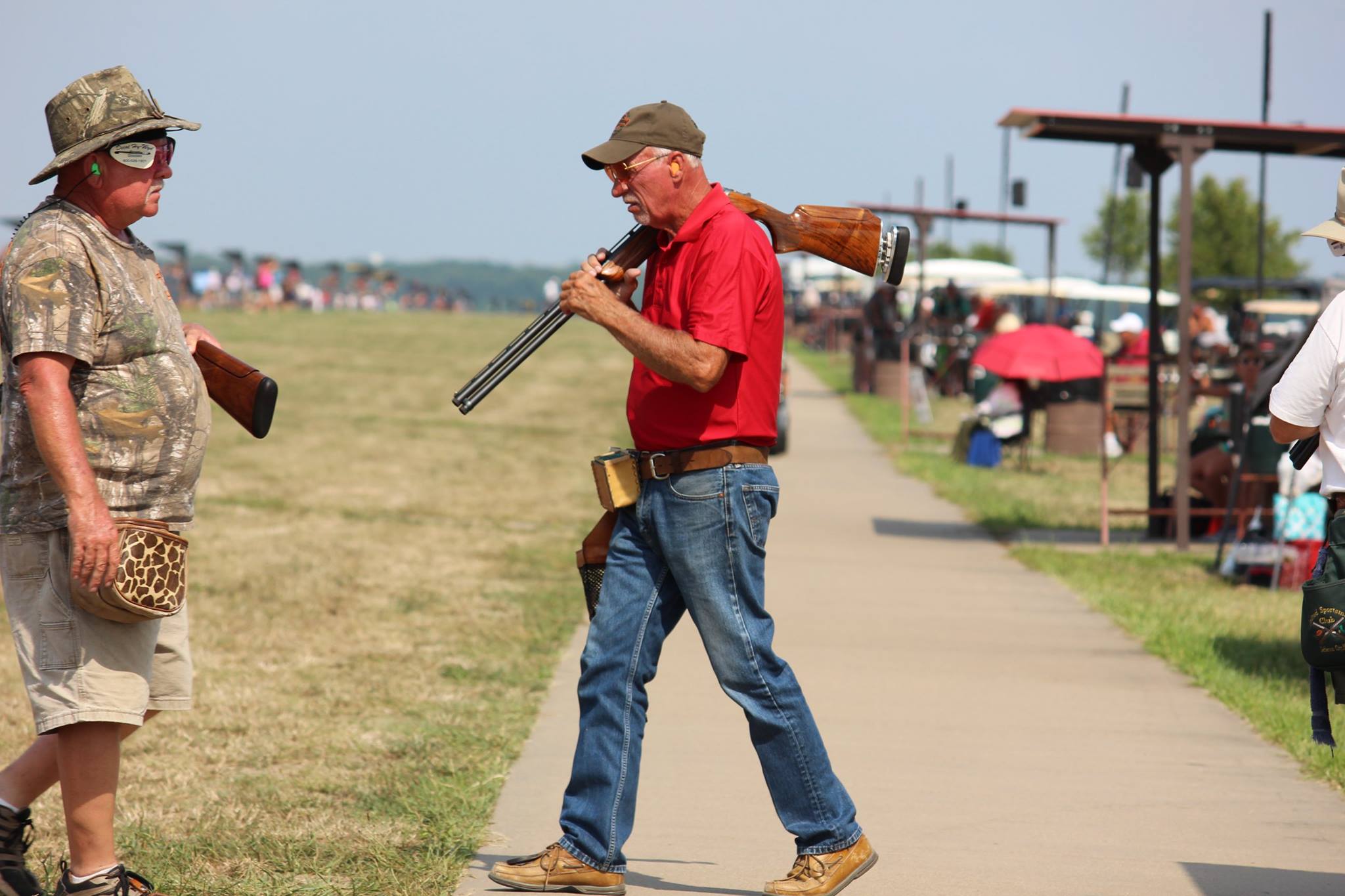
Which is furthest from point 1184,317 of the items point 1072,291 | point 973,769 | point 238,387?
point 1072,291

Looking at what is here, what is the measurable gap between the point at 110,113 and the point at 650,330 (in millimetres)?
1360

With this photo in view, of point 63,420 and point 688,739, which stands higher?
point 63,420

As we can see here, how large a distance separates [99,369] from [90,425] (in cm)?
13

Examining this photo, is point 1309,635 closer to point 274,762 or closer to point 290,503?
point 274,762

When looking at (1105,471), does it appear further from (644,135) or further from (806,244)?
(644,135)

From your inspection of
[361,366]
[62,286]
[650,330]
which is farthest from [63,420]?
[361,366]

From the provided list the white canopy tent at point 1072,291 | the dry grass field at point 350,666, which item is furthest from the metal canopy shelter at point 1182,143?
the white canopy tent at point 1072,291

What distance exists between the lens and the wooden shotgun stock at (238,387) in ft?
13.8

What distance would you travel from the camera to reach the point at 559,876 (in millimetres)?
4246

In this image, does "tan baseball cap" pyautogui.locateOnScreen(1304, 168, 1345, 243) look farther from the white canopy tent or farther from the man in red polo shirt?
the white canopy tent

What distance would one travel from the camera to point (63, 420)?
11.8 feet

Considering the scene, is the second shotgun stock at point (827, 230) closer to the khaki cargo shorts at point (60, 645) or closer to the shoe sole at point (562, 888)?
the shoe sole at point (562, 888)

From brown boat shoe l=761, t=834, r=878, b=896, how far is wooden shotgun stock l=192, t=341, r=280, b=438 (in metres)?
1.80

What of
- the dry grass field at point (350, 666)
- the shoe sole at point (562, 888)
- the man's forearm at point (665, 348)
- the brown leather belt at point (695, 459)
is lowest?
the dry grass field at point (350, 666)
